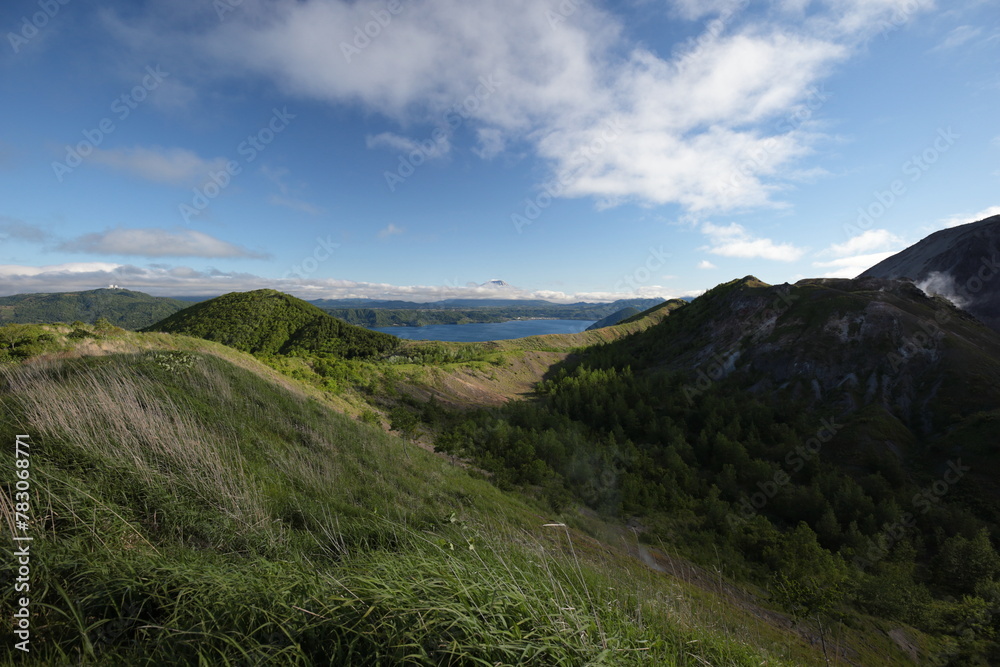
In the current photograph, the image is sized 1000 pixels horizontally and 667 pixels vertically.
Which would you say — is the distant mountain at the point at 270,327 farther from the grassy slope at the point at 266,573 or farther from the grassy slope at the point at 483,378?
the grassy slope at the point at 266,573

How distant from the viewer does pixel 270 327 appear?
2808 inches

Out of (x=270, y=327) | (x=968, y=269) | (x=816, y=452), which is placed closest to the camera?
(x=816, y=452)

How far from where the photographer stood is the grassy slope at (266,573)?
198cm

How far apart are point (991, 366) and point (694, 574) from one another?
26.4 meters

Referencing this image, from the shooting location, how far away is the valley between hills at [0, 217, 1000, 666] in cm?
221

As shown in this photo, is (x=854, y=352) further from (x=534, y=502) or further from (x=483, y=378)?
(x=483, y=378)

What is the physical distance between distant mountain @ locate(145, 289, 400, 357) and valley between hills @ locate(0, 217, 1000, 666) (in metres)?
41.6

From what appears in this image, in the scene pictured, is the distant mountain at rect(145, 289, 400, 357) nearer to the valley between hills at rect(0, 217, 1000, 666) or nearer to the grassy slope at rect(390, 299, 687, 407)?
the grassy slope at rect(390, 299, 687, 407)

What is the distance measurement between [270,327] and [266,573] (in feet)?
268

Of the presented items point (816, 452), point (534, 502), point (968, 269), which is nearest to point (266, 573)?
point (534, 502)

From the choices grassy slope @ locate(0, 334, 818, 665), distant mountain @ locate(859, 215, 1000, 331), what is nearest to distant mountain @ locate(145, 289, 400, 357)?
grassy slope @ locate(0, 334, 818, 665)

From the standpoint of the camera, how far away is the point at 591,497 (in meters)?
14.5

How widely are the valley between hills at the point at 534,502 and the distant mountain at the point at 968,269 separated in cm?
2128

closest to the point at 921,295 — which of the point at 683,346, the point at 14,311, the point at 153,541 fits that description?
the point at 683,346
